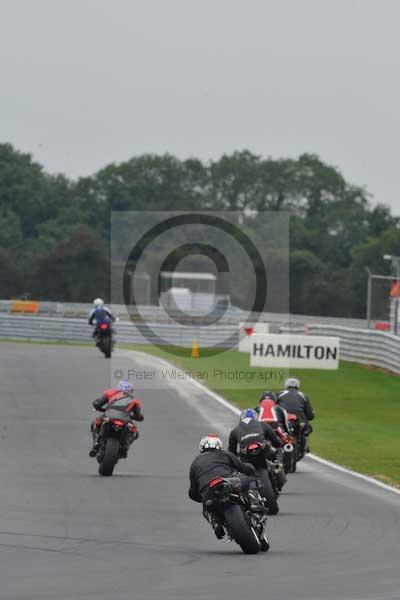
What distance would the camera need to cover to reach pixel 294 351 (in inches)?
1467

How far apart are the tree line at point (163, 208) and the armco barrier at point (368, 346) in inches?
1656

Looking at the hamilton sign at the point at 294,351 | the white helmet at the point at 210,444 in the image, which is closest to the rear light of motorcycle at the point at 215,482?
the white helmet at the point at 210,444

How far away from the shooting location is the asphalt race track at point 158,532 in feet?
31.9

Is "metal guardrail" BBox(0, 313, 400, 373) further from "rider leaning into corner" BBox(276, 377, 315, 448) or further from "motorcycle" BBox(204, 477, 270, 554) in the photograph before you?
"motorcycle" BBox(204, 477, 270, 554)

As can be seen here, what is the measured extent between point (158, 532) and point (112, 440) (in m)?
4.99

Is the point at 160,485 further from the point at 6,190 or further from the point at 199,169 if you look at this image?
the point at 199,169

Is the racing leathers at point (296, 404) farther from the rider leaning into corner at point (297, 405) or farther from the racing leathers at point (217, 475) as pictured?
the racing leathers at point (217, 475)

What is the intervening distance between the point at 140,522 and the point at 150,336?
3744 centimetres

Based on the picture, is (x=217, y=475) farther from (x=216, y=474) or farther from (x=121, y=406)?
(x=121, y=406)

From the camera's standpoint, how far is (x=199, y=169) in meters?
138

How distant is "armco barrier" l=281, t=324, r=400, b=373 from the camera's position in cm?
3717

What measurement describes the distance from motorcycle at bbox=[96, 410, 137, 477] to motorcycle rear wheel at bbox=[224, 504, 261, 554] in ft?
20.2

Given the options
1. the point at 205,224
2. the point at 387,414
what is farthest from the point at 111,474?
the point at 205,224

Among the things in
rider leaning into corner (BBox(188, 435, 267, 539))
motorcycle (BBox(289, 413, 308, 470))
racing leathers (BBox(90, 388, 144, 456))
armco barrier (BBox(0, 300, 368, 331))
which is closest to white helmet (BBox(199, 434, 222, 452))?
rider leaning into corner (BBox(188, 435, 267, 539))
